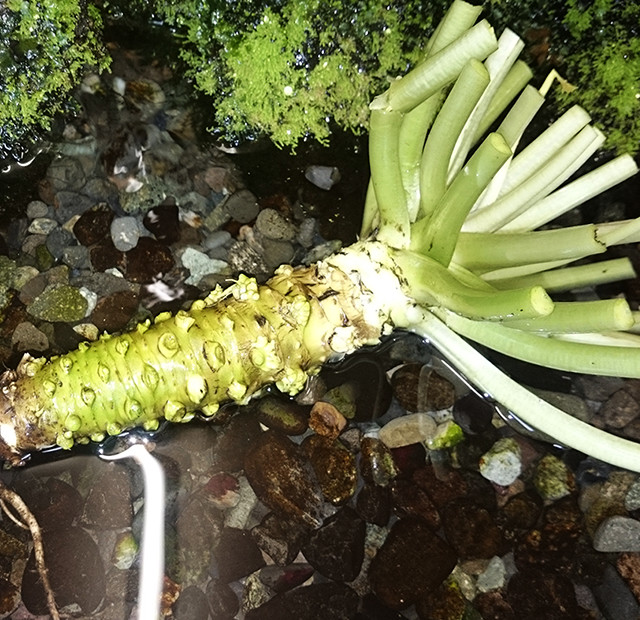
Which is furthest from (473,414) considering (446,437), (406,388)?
(406,388)

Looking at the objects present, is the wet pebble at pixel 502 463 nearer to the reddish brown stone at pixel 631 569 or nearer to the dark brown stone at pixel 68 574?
the reddish brown stone at pixel 631 569

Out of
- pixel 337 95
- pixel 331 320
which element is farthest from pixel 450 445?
pixel 337 95

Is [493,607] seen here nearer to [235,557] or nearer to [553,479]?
[553,479]

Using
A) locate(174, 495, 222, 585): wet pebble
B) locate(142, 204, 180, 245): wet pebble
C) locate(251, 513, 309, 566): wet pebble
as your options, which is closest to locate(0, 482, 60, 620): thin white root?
locate(174, 495, 222, 585): wet pebble

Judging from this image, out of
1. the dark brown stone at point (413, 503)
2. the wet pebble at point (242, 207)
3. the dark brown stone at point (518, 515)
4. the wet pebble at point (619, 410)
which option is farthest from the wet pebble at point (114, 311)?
the wet pebble at point (619, 410)

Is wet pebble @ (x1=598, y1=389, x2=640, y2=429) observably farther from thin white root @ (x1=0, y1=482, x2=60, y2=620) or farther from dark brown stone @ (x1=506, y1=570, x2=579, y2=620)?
thin white root @ (x1=0, y1=482, x2=60, y2=620)

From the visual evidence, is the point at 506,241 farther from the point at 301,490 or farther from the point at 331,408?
the point at 301,490
